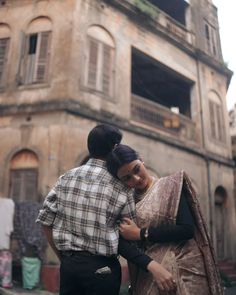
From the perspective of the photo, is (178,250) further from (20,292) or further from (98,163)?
(20,292)

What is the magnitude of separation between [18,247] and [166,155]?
18.1ft

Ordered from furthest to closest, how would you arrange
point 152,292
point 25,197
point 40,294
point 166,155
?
point 166,155 < point 25,197 < point 40,294 < point 152,292

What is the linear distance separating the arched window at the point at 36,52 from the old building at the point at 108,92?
0.11 feet

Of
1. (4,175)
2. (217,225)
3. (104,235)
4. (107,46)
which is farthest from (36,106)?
(217,225)

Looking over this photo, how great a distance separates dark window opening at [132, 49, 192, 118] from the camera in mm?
12156

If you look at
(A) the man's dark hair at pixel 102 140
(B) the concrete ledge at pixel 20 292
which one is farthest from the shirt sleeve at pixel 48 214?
(B) the concrete ledge at pixel 20 292

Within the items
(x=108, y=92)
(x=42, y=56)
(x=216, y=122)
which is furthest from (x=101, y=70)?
(x=216, y=122)

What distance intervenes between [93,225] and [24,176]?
23.2ft

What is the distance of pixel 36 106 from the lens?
859 cm

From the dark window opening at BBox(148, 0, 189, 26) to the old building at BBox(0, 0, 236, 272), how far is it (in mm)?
54

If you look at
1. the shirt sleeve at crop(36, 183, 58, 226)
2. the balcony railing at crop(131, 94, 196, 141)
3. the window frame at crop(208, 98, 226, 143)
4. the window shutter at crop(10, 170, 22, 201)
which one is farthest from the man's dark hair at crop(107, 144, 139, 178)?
the window frame at crop(208, 98, 226, 143)

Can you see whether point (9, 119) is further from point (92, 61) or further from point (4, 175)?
point (92, 61)

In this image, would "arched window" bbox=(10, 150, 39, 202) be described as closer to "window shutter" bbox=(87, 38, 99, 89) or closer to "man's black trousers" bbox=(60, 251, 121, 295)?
"window shutter" bbox=(87, 38, 99, 89)

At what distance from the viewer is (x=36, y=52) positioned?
9500 millimetres
